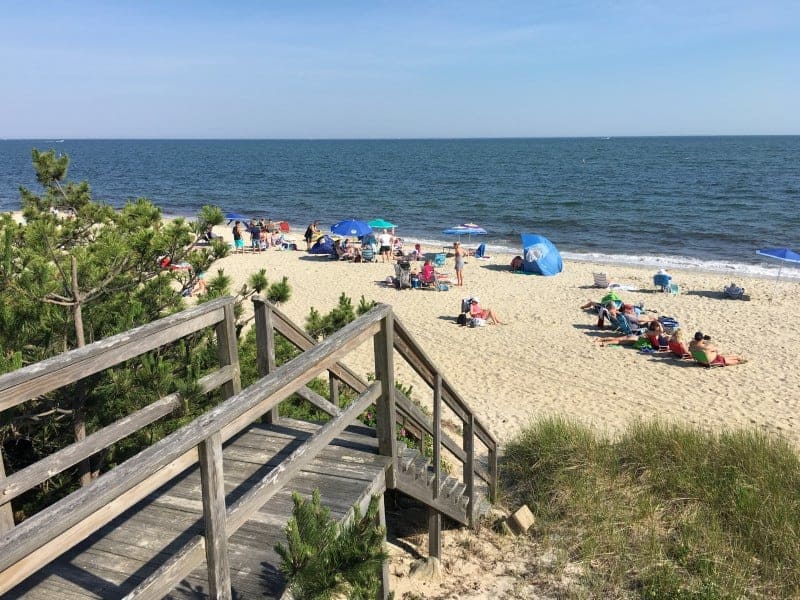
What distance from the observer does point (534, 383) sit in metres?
11.0

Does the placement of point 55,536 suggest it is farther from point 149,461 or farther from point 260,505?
point 260,505

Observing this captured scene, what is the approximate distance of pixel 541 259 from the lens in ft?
65.1

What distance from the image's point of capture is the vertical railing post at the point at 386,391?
348 cm

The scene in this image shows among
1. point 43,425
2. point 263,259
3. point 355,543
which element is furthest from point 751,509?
point 263,259

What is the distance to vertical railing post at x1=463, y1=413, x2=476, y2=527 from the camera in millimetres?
5379

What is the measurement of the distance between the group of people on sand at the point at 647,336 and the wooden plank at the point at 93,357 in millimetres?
10895

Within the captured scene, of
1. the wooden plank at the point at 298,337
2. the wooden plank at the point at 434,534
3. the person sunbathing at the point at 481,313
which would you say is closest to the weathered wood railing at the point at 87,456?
the wooden plank at the point at 298,337

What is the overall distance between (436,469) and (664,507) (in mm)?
2344

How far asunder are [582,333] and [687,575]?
32.1 ft

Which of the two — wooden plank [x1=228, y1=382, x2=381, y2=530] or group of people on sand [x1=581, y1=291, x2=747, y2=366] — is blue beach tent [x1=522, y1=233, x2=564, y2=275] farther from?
wooden plank [x1=228, y1=382, x2=381, y2=530]

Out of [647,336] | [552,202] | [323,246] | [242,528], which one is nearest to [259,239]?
[323,246]

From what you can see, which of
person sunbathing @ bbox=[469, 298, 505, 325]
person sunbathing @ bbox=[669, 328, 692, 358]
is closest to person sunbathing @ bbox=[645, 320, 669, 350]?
person sunbathing @ bbox=[669, 328, 692, 358]

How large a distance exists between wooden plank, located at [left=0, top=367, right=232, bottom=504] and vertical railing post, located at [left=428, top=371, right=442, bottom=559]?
1.66m

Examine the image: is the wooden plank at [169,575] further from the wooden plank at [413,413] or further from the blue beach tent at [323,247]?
the blue beach tent at [323,247]
